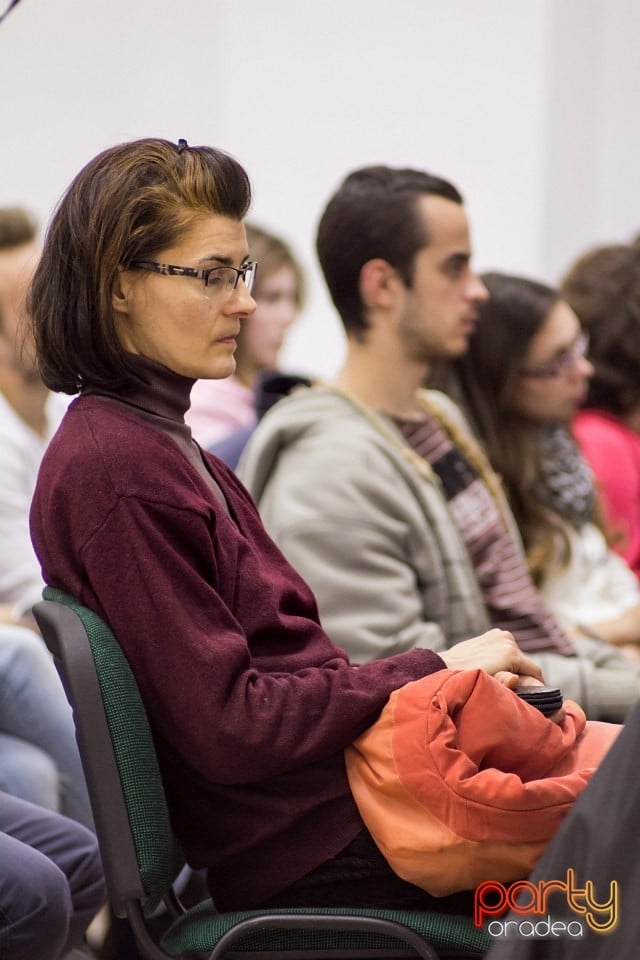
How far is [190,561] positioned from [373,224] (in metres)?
1.07

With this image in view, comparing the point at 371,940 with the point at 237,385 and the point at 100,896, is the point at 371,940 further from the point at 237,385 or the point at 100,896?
the point at 237,385

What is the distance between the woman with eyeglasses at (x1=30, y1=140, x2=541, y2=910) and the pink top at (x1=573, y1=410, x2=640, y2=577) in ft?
5.07

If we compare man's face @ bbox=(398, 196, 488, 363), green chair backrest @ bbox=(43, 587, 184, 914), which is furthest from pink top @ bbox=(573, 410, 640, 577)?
green chair backrest @ bbox=(43, 587, 184, 914)

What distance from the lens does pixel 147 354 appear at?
1.40 metres

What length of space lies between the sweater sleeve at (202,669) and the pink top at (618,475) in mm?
1672

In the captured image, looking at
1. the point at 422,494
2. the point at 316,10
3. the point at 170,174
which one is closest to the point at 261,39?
the point at 316,10

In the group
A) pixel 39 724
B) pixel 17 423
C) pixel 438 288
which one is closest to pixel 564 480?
pixel 438 288

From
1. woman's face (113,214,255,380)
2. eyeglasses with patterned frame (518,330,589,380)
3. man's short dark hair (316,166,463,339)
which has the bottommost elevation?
eyeglasses with patterned frame (518,330,589,380)

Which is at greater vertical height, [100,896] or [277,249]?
[277,249]

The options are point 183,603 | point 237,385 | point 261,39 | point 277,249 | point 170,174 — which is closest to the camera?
point 183,603

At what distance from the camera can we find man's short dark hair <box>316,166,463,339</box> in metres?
2.22

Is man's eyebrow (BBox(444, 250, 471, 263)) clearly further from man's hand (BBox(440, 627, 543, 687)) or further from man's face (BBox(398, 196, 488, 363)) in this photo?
man's hand (BBox(440, 627, 543, 687))

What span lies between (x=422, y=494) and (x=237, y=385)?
102 centimetres

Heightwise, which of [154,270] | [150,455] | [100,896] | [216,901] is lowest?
[100,896]
